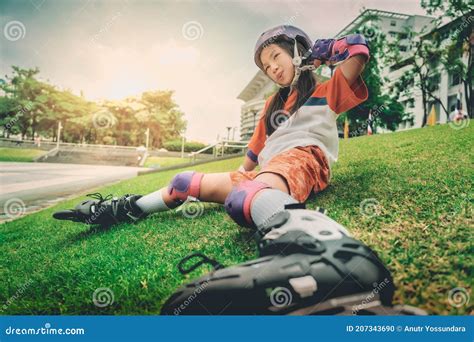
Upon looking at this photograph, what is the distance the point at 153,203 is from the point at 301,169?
663mm

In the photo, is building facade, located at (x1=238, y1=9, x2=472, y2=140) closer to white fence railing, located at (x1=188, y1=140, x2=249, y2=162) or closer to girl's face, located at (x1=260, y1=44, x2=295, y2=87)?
white fence railing, located at (x1=188, y1=140, x2=249, y2=162)

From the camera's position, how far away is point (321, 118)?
3.72 ft

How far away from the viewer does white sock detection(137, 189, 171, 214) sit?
134 cm

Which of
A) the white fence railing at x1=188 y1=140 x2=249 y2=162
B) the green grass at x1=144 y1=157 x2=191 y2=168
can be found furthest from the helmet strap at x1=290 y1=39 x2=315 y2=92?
the green grass at x1=144 y1=157 x2=191 y2=168

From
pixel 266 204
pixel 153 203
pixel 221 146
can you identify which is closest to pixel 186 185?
pixel 153 203

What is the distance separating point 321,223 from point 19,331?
3.44 feet

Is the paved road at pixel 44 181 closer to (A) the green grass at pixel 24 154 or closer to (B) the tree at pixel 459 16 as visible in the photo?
(A) the green grass at pixel 24 154

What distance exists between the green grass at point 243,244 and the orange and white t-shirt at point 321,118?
0.77 feet

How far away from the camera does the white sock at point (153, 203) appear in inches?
52.6

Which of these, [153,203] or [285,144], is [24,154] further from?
[285,144]

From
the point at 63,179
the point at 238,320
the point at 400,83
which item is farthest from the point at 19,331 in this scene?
the point at 400,83

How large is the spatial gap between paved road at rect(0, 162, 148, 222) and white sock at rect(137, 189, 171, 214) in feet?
3.78

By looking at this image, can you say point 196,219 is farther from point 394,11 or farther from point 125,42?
point 394,11

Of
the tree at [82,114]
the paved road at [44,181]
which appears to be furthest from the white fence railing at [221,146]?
the paved road at [44,181]
